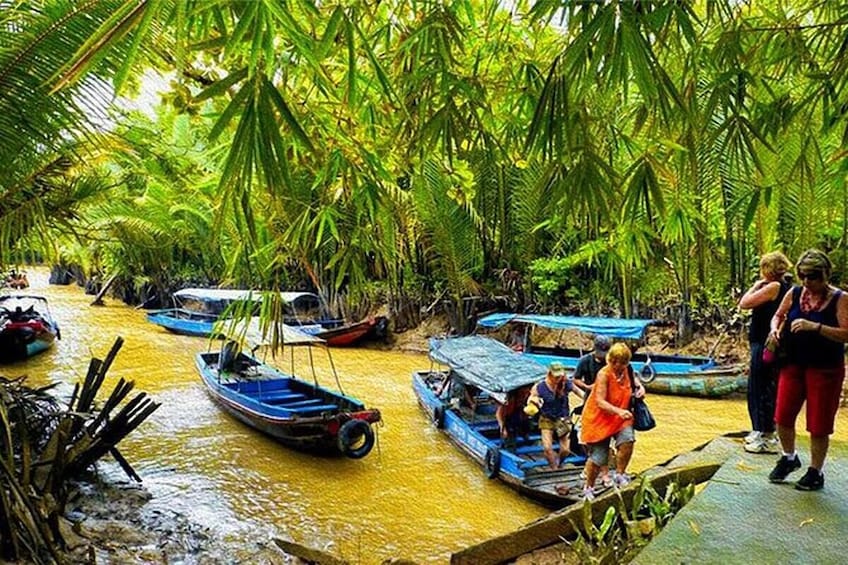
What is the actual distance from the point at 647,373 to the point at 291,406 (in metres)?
6.06

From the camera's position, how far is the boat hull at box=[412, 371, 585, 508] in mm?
5473

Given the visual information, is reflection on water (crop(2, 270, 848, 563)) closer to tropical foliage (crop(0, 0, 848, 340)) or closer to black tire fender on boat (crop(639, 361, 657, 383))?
black tire fender on boat (crop(639, 361, 657, 383))

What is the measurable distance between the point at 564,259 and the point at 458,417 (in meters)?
6.15

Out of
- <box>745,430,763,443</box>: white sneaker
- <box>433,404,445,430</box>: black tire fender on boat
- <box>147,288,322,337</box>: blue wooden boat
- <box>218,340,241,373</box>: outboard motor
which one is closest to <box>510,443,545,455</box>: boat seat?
<box>433,404,445,430</box>: black tire fender on boat

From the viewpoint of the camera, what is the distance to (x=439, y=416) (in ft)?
25.9

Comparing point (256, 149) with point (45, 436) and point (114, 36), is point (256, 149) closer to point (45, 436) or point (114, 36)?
point (114, 36)

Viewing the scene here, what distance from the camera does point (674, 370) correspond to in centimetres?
1011

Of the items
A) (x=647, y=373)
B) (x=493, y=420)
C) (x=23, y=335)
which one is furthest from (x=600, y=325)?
(x=23, y=335)

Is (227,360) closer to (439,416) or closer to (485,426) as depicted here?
(439,416)

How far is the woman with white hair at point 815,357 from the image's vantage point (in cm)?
263

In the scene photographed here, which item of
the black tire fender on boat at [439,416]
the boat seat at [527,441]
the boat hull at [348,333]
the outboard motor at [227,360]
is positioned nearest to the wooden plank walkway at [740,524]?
the boat seat at [527,441]

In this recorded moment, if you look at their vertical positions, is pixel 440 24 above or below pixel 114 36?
above

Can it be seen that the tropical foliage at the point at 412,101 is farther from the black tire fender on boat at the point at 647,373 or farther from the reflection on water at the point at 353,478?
the black tire fender on boat at the point at 647,373

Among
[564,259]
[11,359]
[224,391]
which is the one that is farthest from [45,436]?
[564,259]
